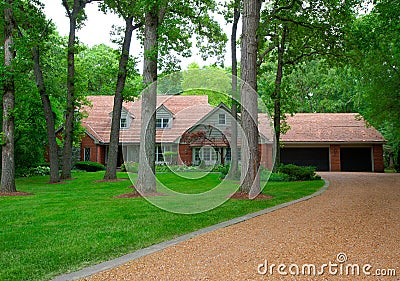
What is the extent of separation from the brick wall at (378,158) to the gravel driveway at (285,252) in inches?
885

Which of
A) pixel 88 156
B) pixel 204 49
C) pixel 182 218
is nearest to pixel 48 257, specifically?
pixel 182 218

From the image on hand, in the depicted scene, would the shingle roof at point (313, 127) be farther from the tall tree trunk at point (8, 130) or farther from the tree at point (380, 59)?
the tall tree trunk at point (8, 130)

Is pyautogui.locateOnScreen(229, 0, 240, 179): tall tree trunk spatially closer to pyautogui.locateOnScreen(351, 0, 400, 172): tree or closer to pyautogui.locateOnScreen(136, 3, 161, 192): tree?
pyautogui.locateOnScreen(136, 3, 161, 192): tree

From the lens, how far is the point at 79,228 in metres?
6.77

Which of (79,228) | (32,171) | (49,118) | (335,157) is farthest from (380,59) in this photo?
(32,171)

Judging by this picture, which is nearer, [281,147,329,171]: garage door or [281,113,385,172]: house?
[281,113,385,172]: house

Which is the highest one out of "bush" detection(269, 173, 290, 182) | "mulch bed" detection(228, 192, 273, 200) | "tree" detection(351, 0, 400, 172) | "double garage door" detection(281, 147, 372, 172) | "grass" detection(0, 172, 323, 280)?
"tree" detection(351, 0, 400, 172)

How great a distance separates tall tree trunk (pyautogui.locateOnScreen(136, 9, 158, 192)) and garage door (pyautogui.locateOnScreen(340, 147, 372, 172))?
877 inches

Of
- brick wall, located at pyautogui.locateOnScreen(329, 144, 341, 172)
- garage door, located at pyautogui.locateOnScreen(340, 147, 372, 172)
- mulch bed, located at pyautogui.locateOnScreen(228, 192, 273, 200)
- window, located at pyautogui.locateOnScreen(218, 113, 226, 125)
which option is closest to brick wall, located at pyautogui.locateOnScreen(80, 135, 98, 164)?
window, located at pyautogui.locateOnScreen(218, 113, 226, 125)

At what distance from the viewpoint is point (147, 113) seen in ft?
36.2

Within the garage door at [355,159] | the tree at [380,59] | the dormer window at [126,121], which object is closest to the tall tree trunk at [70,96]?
the dormer window at [126,121]

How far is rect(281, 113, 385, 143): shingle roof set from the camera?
28969 mm

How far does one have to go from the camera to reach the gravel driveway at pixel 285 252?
4273mm

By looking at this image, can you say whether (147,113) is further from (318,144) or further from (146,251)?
(318,144)
